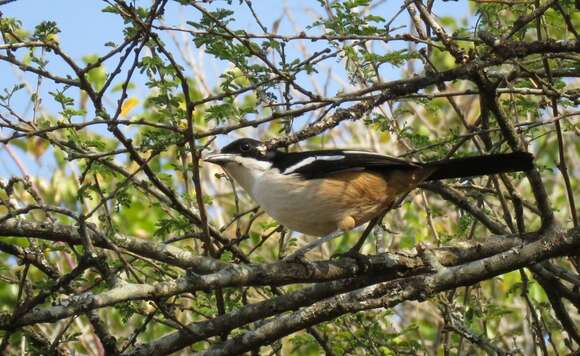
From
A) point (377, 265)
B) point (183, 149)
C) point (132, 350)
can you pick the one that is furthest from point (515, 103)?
point (132, 350)

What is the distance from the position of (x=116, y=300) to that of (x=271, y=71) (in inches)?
68.6

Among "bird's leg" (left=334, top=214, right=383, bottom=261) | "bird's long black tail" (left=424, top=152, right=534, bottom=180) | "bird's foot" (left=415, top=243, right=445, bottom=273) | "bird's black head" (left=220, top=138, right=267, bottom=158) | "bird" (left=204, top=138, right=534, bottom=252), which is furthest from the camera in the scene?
"bird's black head" (left=220, top=138, right=267, bottom=158)

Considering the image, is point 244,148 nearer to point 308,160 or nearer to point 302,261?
point 308,160

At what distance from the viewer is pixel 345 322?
18.2 ft

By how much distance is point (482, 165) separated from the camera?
4.82m

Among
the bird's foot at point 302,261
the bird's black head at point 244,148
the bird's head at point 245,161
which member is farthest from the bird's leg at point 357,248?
the bird's black head at point 244,148

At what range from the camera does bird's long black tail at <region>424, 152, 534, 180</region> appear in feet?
15.0

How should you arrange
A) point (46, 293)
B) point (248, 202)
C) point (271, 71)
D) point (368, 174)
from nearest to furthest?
point (46, 293) < point (271, 71) < point (368, 174) < point (248, 202)

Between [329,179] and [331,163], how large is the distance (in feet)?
0.41

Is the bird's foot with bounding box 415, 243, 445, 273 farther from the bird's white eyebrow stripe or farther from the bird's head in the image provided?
the bird's head

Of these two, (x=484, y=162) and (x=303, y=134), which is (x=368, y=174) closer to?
(x=484, y=162)

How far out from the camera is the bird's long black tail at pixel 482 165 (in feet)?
15.0

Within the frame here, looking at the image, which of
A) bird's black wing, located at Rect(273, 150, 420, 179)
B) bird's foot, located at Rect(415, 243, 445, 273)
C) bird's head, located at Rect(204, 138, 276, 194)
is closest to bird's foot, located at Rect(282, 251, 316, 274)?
bird's foot, located at Rect(415, 243, 445, 273)

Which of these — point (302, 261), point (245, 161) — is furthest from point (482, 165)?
point (245, 161)
